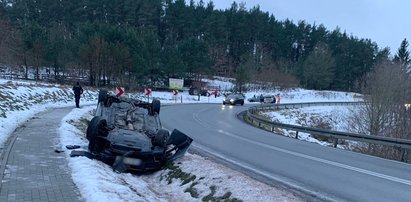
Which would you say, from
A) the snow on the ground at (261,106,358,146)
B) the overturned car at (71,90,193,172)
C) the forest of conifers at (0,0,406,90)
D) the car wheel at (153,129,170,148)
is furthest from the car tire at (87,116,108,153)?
the forest of conifers at (0,0,406,90)

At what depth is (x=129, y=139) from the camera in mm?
Result: 10305

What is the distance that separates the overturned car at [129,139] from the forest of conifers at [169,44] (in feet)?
134

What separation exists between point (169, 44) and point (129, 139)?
84.2m

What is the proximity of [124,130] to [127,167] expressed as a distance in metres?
1.27

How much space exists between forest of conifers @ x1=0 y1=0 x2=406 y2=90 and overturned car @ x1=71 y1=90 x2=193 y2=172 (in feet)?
134

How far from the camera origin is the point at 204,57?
2876 inches

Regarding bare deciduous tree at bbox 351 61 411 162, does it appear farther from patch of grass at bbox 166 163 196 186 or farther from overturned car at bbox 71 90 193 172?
patch of grass at bbox 166 163 196 186

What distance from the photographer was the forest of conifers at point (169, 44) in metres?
56.8

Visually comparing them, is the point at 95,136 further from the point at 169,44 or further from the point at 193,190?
the point at 169,44

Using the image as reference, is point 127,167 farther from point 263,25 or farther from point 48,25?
point 263,25

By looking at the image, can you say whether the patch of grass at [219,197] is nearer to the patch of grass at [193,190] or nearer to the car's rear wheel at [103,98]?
the patch of grass at [193,190]

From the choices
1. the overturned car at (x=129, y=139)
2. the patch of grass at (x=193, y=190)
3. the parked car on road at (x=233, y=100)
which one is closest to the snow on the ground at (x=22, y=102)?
the overturned car at (x=129, y=139)

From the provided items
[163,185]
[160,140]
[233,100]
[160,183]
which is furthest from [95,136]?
[233,100]

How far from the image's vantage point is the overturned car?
10.1 m
